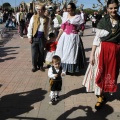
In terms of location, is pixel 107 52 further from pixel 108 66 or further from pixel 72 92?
pixel 72 92

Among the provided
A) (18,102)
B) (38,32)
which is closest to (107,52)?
(18,102)

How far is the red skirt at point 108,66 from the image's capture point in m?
4.57

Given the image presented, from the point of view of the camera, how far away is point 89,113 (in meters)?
4.55

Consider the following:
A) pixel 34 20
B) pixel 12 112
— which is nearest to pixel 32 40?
pixel 34 20

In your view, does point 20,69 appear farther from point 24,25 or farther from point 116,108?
point 24,25

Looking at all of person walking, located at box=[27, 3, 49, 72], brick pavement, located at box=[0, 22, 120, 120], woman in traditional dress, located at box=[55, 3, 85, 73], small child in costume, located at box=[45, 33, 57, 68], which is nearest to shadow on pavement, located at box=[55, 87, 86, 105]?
brick pavement, located at box=[0, 22, 120, 120]

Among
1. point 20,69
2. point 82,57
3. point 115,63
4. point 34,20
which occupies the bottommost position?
point 20,69

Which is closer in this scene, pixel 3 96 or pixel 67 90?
pixel 3 96

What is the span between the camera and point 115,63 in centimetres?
462

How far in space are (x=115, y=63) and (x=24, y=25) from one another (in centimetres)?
1289

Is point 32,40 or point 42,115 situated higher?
point 32,40

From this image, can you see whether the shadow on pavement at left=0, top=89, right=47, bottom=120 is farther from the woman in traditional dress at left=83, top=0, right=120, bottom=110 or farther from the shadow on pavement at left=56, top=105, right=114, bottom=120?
the woman in traditional dress at left=83, top=0, right=120, bottom=110

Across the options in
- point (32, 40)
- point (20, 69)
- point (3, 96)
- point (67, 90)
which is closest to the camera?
point (3, 96)

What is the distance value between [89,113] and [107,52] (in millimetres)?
1057
